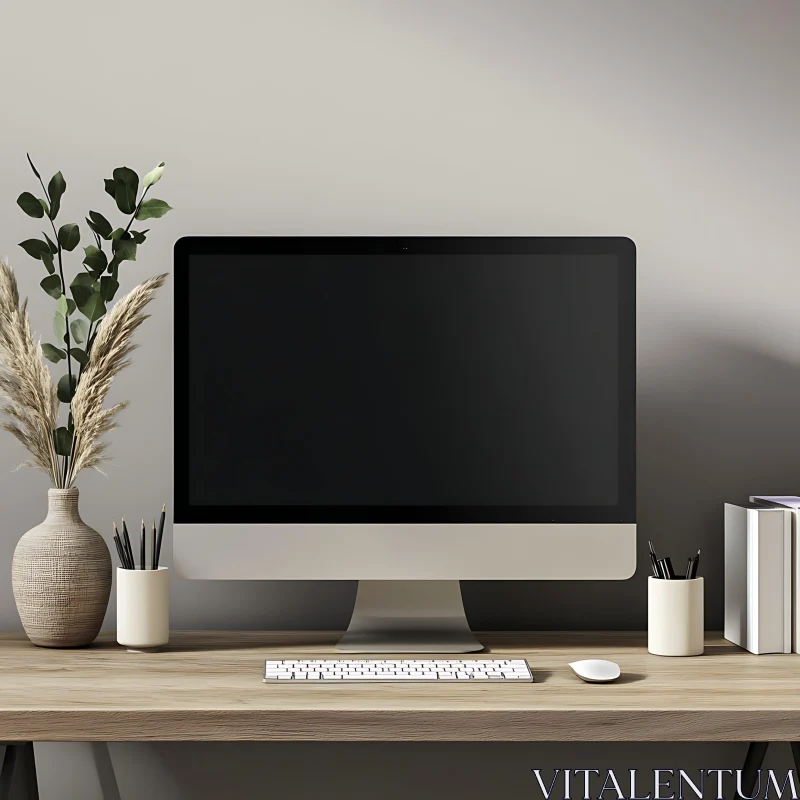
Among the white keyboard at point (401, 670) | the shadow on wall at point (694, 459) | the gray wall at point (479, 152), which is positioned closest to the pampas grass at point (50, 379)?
the gray wall at point (479, 152)

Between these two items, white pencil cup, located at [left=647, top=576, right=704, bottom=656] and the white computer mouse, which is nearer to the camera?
the white computer mouse

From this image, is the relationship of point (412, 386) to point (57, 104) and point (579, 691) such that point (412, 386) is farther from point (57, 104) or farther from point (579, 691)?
point (57, 104)

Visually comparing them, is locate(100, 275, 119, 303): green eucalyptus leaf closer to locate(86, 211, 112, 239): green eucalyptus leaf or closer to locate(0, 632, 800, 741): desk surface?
locate(86, 211, 112, 239): green eucalyptus leaf

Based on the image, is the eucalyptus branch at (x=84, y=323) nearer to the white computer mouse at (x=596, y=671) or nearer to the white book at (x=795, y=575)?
the white computer mouse at (x=596, y=671)

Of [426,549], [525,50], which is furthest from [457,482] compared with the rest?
[525,50]

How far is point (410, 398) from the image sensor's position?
51.8 inches

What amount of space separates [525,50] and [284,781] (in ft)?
4.45

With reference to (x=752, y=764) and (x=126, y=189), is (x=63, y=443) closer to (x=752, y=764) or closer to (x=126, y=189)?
(x=126, y=189)

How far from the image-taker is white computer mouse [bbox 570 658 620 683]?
1.11 metres

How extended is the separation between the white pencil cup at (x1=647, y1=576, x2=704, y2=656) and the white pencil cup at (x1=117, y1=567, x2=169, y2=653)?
0.72 m

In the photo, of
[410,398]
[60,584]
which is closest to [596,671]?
[410,398]

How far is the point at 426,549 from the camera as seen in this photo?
1.29 meters

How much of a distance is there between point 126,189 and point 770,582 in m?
1.15

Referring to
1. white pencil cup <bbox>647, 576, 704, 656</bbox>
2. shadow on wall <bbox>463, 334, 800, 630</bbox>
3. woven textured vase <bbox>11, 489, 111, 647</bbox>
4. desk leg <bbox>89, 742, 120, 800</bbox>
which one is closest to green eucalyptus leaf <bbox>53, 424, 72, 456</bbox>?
woven textured vase <bbox>11, 489, 111, 647</bbox>
